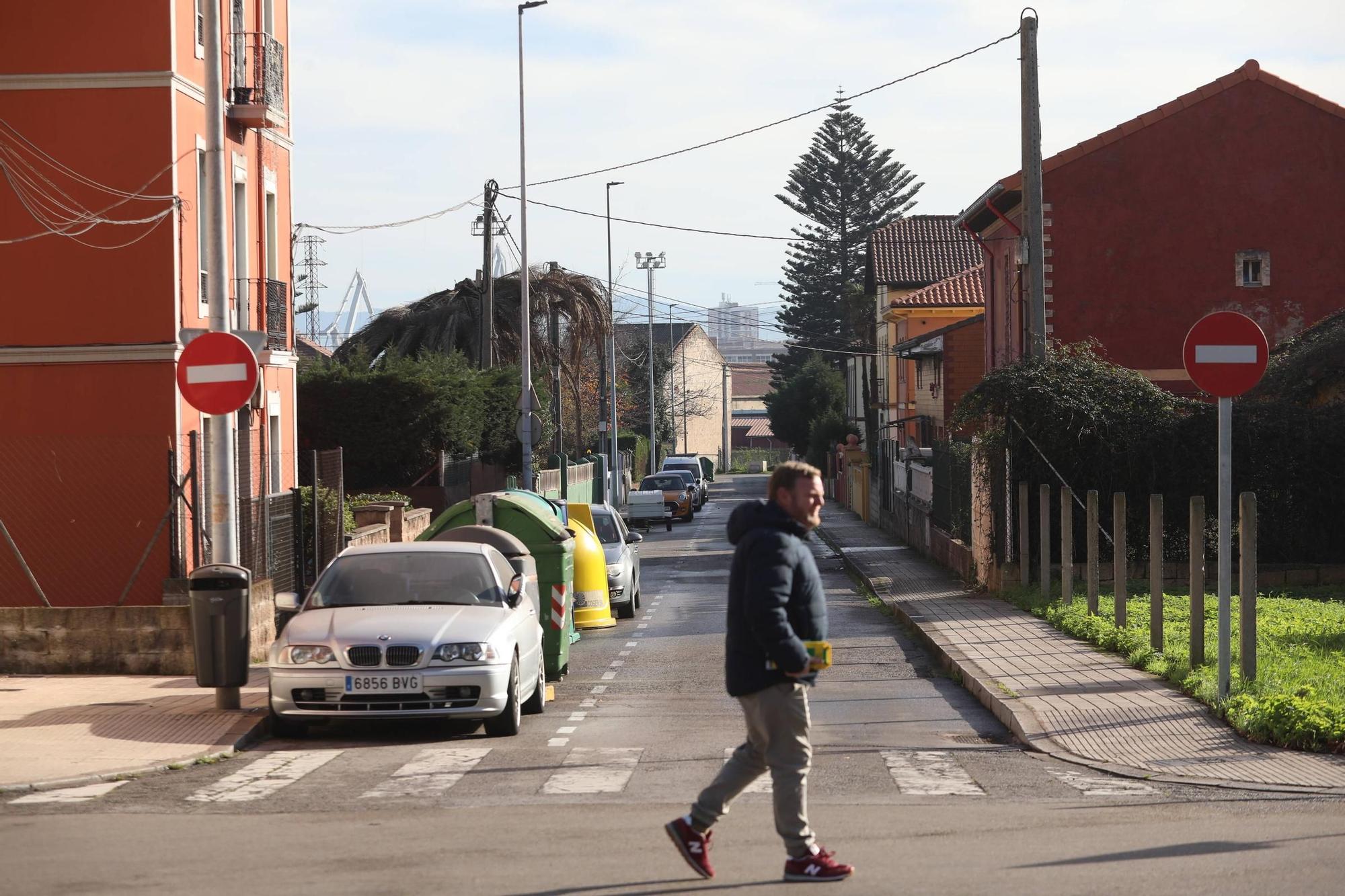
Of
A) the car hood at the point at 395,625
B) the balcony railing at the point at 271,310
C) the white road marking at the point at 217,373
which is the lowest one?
the car hood at the point at 395,625

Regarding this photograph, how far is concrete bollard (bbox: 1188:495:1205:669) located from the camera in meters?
13.6

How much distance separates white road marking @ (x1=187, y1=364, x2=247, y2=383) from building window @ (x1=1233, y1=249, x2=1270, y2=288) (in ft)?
74.9

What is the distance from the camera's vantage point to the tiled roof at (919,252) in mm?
65500

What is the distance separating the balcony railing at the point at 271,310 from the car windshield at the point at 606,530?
566 centimetres

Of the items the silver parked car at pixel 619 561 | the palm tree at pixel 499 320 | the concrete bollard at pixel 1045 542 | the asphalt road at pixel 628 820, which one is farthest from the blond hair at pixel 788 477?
the palm tree at pixel 499 320

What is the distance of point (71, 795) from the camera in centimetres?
945

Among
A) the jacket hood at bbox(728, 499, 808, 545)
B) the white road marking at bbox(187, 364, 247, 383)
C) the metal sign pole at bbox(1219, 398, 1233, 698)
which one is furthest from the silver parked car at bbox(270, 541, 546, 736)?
the metal sign pole at bbox(1219, 398, 1233, 698)

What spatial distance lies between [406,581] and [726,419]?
12907cm

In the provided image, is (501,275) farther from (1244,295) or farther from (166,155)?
(166,155)

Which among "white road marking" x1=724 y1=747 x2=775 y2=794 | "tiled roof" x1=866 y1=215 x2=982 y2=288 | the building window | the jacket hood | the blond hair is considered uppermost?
"tiled roof" x1=866 y1=215 x2=982 y2=288

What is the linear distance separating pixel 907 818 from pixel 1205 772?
2534 mm

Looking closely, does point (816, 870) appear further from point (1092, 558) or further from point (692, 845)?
point (1092, 558)

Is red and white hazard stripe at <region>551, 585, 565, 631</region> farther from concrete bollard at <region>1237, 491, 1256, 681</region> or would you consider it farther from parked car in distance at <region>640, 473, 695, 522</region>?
parked car in distance at <region>640, 473, 695, 522</region>

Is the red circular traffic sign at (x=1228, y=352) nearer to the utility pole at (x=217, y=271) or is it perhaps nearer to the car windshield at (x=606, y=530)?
the utility pole at (x=217, y=271)
